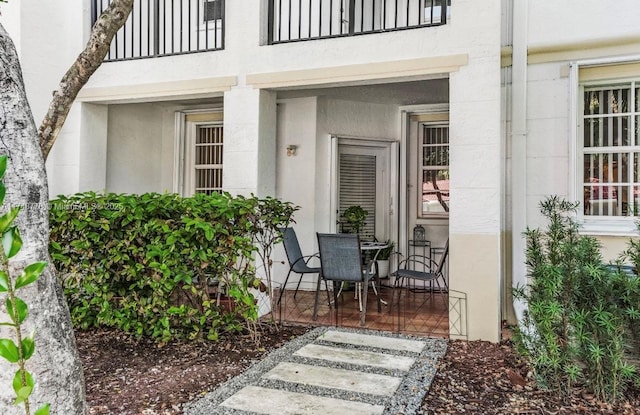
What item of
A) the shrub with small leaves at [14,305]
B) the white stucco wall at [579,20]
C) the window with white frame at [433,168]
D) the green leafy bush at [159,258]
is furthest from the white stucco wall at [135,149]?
the shrub with small leaves at [14,305]

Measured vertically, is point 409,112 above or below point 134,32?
below

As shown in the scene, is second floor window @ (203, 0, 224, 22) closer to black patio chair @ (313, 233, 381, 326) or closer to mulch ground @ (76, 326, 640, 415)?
black patio chair @ (313, 233, 381, 326)

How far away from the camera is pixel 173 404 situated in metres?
3.04

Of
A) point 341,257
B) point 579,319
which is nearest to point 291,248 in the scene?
point 341,257

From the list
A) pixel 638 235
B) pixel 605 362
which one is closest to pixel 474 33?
pixel 638 235

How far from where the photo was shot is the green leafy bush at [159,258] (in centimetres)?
426

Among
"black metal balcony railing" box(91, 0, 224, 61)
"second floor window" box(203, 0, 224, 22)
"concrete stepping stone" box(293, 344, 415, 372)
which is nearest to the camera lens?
"concrete stepping stone" box(293, 344, 415, 372)

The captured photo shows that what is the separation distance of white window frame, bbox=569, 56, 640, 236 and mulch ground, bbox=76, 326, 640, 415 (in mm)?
1809

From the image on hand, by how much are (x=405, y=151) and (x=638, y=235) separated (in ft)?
11.3

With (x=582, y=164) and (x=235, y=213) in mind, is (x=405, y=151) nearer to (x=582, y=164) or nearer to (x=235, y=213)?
(x=582, y=164)

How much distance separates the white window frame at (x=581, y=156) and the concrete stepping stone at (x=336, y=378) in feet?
10.0

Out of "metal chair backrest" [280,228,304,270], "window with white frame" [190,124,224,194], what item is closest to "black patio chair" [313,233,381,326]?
"metal chair backrest" [280,228,304,270]

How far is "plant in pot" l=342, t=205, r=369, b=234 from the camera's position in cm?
702

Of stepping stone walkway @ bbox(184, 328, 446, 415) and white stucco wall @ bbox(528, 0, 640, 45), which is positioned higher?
white stucco wall @ bbox(528, 0, 640, 45)
